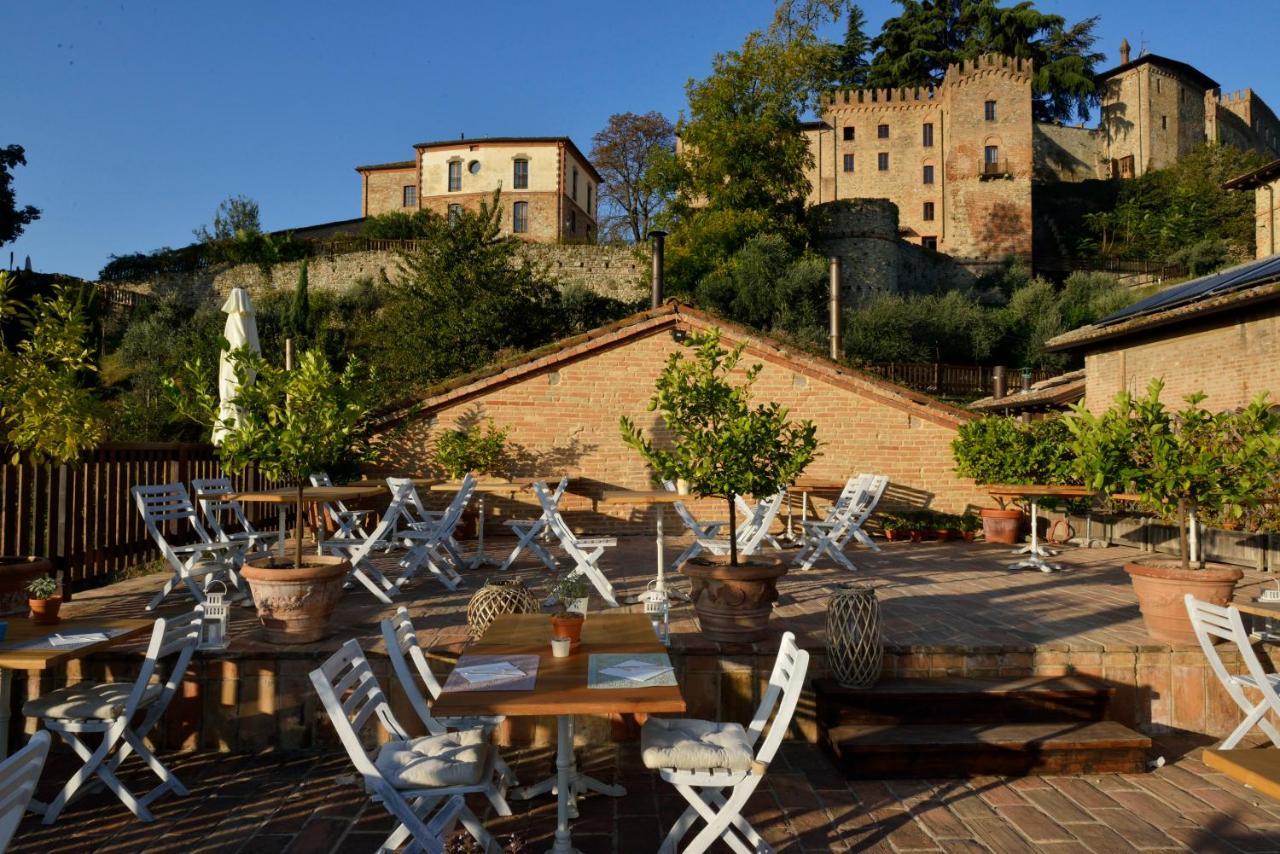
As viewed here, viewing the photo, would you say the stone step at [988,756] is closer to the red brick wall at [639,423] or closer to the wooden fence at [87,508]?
the wooden fence at [87,508]

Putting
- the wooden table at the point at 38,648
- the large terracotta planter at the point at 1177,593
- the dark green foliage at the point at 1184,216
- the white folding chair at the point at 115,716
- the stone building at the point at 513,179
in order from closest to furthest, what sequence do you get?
1. the wooden table at the point at 38,648
2. the white folding chair at the point at 115,716
3. the large terracotta planter at the point at 1177,593
4. the dark green foliage at the point at 1184,216
5. the stone building at the point at 513,179

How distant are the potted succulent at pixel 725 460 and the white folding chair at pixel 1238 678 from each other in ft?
7.13

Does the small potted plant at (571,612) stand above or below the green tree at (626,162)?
below

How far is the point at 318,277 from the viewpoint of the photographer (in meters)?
32.8

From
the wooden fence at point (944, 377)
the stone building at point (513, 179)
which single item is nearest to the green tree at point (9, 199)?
the stone building at point (513, 179)

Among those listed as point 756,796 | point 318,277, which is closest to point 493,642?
point 756,796

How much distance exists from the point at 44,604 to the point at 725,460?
3577 mm

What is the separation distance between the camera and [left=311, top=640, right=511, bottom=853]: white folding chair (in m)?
2.66

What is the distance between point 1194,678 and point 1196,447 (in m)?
1.43

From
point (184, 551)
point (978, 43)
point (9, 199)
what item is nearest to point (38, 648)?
point (184, 551)

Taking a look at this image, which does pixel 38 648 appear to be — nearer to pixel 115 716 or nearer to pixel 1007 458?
pixel 115 716

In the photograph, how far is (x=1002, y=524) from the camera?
392 inches

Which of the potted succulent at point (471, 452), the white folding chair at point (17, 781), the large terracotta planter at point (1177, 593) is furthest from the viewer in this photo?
the potted succulent at point (471, 452)

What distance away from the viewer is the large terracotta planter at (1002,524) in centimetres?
989
